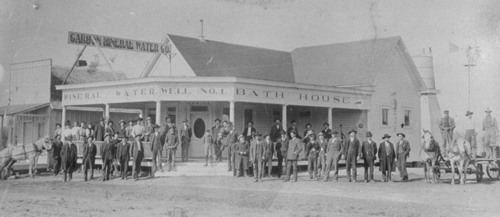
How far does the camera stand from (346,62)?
27.7m

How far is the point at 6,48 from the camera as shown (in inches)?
824

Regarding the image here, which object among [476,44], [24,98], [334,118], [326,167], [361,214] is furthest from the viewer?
[24,98]

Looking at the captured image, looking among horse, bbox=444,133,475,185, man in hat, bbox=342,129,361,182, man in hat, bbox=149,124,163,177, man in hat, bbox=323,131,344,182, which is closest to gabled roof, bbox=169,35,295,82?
man in hat, bbox=149,124,163,177

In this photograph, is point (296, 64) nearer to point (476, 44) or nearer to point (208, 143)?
point (208, 143)

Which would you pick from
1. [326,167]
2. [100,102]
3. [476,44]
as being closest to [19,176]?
[100,102]

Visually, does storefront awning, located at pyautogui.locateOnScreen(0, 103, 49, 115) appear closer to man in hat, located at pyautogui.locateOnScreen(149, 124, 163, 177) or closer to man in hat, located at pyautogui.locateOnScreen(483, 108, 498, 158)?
man in hat, located at pyautogui.locateOnScreen(149, 124, 163, 177)

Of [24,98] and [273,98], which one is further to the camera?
[24,98]

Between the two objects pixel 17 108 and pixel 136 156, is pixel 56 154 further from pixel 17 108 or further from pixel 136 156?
pixel 17 108

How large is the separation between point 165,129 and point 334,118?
9979 millimetres

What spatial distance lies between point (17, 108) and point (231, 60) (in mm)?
13151

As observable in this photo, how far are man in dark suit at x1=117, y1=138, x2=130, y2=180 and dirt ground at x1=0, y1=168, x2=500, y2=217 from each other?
1.80ft

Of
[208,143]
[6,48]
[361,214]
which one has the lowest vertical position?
[361,214]

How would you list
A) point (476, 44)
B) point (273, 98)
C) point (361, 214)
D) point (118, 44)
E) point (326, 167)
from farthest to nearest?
point (118, 44), point (273, 98), point (326, 167), point (476, 44), point (361, 214)

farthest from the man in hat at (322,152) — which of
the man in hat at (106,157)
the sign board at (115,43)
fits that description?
the sign board at (115,43)
